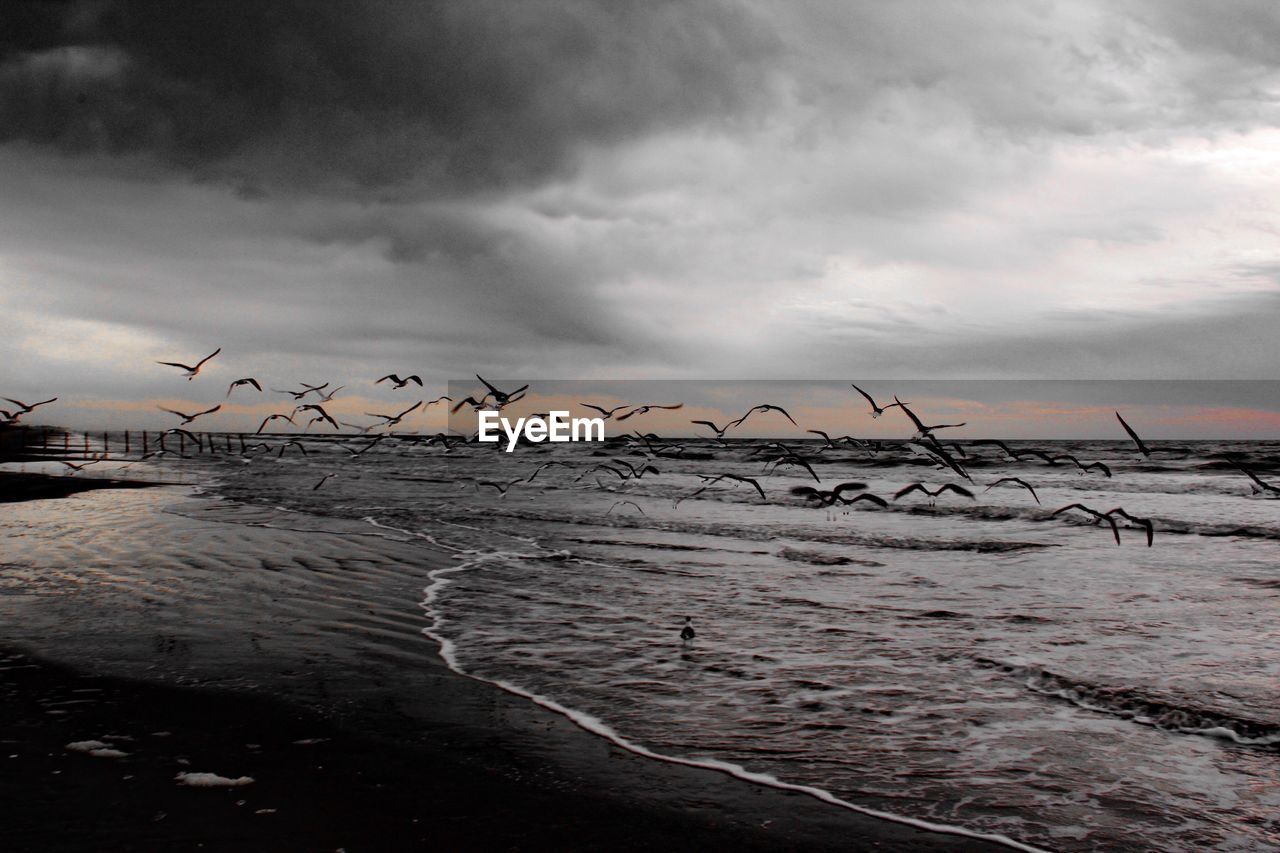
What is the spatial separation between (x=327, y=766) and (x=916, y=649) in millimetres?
4904

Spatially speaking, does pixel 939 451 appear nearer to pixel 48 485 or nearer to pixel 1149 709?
pixel 1149 709

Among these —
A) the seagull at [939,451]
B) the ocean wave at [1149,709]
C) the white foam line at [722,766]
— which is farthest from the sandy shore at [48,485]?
the ocean wave at [1149,709]

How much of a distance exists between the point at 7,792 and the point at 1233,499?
26631 mm

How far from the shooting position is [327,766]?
4.41m

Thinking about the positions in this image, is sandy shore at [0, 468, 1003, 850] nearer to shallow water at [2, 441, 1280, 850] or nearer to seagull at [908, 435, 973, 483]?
shallow water at [2, 441, 1280, 850]

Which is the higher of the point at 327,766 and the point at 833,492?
the point at 833,492

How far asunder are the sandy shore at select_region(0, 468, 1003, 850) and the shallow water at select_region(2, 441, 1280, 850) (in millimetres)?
432

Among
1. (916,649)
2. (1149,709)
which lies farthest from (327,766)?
(1149,709)

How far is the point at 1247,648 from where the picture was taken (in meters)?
7.36

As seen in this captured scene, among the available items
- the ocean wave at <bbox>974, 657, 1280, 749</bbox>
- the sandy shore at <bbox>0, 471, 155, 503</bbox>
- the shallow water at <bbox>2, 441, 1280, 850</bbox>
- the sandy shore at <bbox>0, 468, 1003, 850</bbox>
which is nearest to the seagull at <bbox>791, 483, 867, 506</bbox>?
the shallow water at <bbox>2, 441, 1280, 850</bbox>

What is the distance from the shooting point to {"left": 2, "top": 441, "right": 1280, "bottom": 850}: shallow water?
4.53 meters

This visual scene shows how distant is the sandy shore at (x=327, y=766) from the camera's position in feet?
12.2

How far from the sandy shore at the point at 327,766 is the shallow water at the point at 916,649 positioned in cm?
43

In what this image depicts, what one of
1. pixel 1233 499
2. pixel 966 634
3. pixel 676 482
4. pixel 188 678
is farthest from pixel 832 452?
pixel 188 678
